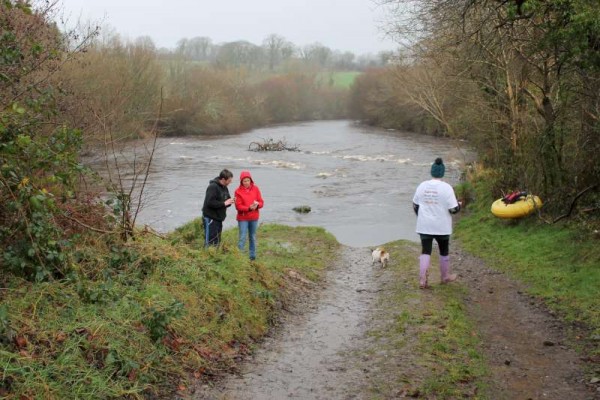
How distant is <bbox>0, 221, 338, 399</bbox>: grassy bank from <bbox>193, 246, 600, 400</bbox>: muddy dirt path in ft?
1.32

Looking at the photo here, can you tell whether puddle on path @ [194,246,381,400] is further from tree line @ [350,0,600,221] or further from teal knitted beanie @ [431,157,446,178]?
tree line @ [350,0,600,221]

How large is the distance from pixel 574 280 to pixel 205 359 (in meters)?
6.24

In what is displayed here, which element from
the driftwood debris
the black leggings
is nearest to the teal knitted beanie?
the black leggings

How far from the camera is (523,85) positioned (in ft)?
50.2

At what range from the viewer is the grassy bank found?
15.7 ft

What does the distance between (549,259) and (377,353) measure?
18.7ft

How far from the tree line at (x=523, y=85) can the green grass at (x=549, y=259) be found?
30.8 inches

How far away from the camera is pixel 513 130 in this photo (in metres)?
17.1

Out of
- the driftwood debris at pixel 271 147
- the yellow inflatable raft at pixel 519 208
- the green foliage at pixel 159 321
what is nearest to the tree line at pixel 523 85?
the yellow inflatable raft at pixel 519 208

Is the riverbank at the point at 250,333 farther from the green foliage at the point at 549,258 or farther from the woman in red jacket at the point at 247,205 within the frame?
the woman in red jacket at the point at 247,205

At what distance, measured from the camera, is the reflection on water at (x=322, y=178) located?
69.5 feet

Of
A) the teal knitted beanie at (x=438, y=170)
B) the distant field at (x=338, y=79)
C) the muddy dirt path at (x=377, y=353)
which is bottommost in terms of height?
the muddy dirt path at (x=377, y=353)

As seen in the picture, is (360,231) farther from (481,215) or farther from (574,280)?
(574,280)

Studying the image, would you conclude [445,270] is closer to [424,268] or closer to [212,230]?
[424,268]
